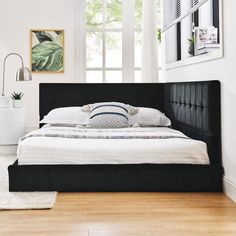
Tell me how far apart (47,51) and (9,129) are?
155 centimetres

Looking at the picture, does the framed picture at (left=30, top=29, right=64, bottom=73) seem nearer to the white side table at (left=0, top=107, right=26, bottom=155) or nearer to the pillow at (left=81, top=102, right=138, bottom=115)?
the white side table at (left=0, top=107, right=26, bottom=155)

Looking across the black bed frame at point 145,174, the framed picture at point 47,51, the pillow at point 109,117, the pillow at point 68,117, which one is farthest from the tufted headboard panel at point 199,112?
the framed picture at point 47,51

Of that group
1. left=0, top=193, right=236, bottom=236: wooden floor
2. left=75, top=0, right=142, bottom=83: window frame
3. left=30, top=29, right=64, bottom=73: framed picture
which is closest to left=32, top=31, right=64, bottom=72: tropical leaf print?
left=30, top=29, right=64, bottom=73: framed picture

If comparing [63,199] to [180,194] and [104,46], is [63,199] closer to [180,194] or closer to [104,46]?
[180,194]

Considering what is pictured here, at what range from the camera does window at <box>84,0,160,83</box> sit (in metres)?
6.50

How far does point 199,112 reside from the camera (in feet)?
12.6

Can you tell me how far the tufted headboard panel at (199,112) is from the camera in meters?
3.51

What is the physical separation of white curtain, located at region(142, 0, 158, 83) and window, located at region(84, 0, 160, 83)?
0.28 m

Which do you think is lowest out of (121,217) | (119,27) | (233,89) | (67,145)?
(121,217)

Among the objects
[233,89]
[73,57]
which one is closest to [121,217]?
[233,89]

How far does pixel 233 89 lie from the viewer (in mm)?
3195

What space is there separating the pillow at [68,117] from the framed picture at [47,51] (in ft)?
5.38

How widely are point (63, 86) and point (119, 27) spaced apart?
1523 millimetres

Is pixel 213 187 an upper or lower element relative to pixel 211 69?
lower
